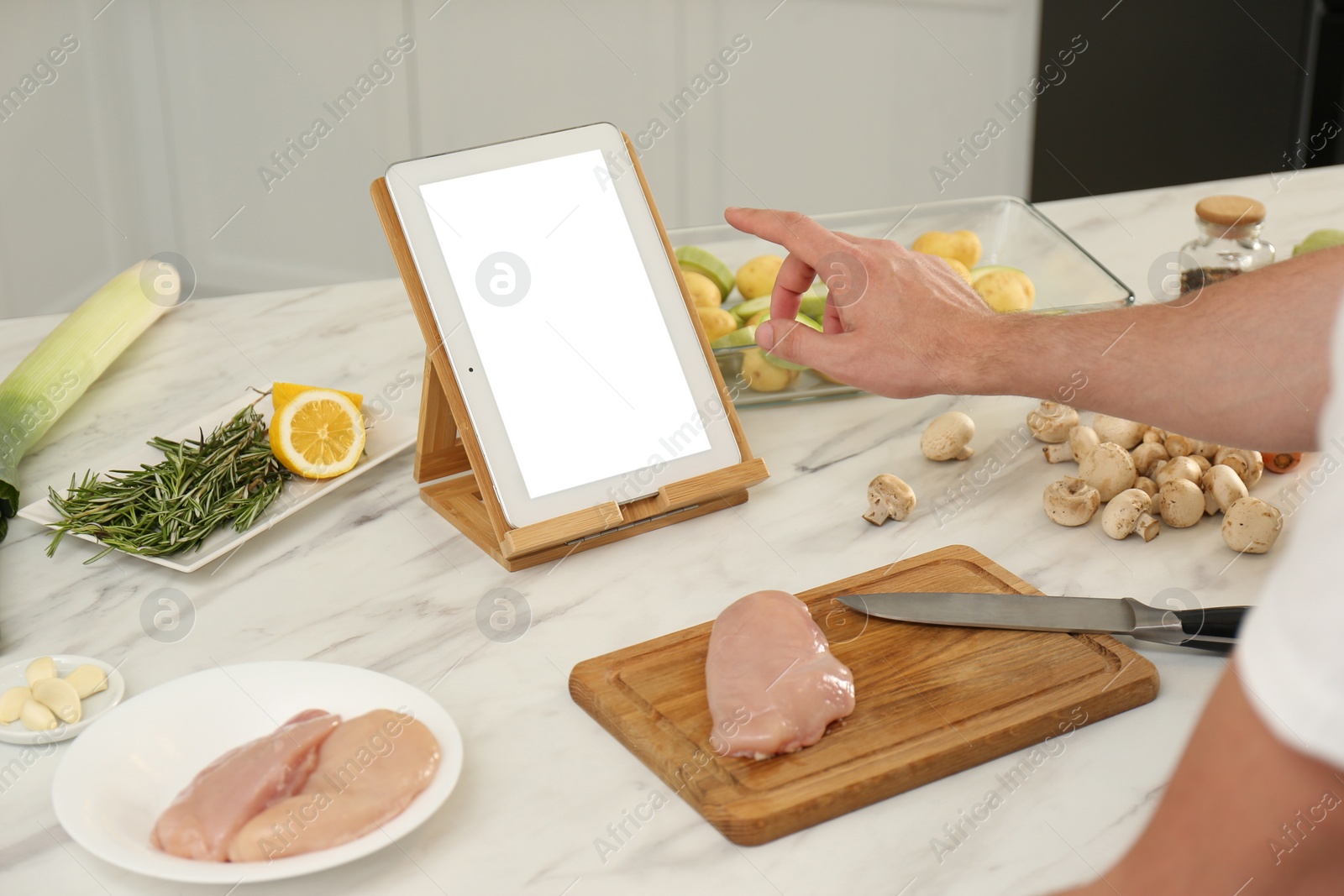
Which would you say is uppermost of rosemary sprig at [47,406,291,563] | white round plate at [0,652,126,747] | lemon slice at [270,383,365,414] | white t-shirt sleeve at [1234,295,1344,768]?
white t-shirt sleeve at [1234,295,1344,768]

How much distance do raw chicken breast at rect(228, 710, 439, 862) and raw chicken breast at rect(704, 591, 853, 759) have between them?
0.24 meters

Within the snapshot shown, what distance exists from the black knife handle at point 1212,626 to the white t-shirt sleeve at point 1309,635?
2.08 ft

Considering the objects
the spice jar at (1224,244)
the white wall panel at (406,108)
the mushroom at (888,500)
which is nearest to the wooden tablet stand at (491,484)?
the mushroom at (888,500)

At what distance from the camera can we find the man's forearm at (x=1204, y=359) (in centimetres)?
97

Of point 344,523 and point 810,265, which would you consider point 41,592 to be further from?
point 810,265

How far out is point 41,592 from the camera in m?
1.22

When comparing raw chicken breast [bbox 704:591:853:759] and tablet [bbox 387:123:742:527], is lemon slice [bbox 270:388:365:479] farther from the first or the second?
raw chicken breast [bbox 704:591:853:759]

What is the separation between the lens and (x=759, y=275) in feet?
5.55

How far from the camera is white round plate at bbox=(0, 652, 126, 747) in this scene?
0.99 metres

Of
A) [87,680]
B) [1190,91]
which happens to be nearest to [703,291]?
[87,680]

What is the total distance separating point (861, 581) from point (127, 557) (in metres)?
0.78

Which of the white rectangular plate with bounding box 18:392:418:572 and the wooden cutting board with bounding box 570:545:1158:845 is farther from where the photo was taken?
the white rectangular plate with bounding box 18:392:418:572

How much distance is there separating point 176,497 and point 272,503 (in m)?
0.10

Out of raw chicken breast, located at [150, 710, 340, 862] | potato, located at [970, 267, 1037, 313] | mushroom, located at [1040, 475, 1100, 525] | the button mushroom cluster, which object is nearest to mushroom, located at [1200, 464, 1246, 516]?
the button mushroom cluster
